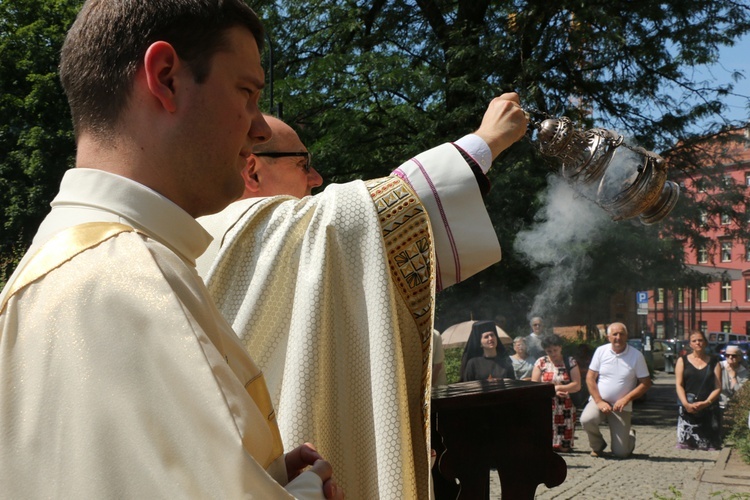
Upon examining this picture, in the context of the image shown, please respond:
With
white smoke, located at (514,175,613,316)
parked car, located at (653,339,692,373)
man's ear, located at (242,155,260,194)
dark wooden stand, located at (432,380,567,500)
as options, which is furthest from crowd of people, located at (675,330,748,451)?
parked car, located at (653,339,692,373)

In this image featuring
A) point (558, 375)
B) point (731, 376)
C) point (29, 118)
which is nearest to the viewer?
point (558, 375)

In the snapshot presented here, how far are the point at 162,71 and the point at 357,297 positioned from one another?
100 centimetres

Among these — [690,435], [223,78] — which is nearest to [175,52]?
[223,78]

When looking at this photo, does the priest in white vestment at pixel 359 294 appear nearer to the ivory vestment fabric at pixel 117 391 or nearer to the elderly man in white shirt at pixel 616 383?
the ivory vestment fabric at pixel 117 391

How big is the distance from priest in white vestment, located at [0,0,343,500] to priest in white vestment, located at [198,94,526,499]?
2.20 feet

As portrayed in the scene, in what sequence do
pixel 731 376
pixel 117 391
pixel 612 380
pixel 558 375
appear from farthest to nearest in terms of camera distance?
pixel 731 376
pixel 558 375
pixel 612 380
pixel 117 391

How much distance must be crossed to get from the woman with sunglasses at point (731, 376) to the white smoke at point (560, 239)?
2.28 metres

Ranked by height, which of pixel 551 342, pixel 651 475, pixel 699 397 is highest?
pixel 551 342

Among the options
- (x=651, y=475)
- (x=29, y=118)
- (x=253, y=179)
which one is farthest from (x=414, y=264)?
(x=29, y=118)

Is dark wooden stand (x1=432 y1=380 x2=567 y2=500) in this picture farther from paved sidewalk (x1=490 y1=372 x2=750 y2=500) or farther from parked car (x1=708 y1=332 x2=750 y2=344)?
parked car (x1=708 y1=332 x2=750 y2=344)

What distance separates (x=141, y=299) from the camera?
0.98 metres

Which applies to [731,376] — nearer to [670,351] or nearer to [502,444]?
[502,444]

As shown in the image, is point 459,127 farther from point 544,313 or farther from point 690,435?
point 690,435

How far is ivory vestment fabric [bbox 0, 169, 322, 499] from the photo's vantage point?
928 millimetres
